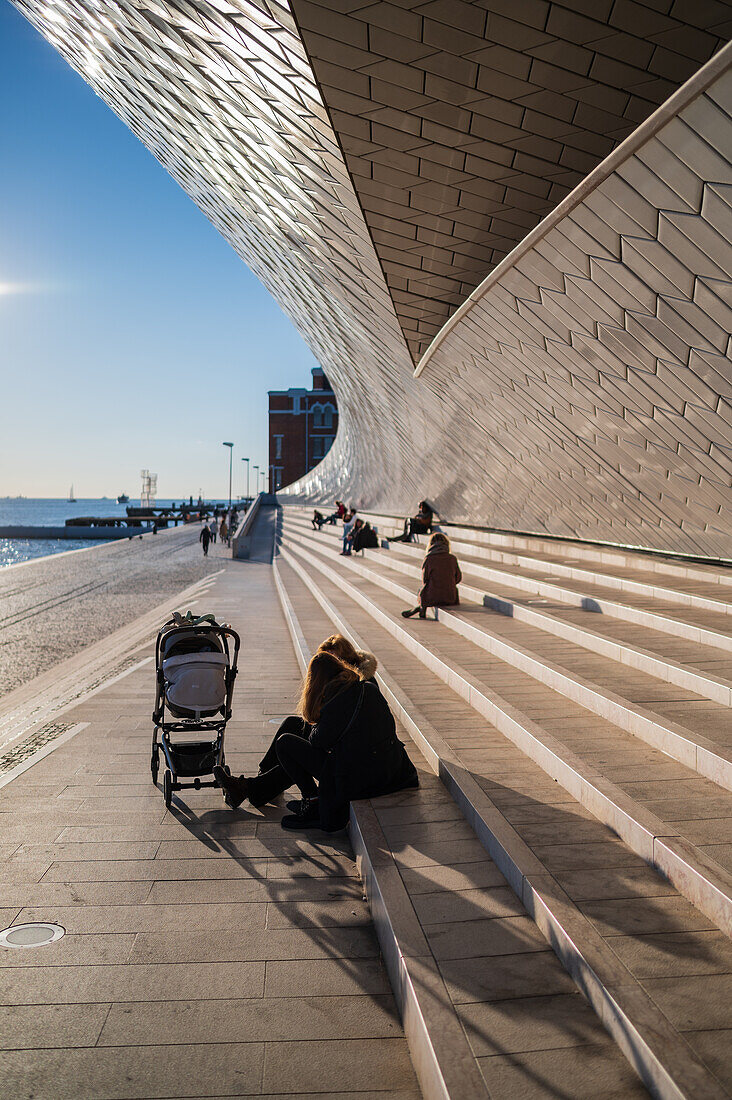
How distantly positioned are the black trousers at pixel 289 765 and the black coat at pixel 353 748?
112 millimetres

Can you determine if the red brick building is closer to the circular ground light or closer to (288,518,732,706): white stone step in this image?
(288,518,732,706): white stone step

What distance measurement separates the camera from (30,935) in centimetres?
344

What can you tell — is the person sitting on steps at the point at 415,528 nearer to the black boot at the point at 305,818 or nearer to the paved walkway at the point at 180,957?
the paved walkway at the point at 180,957

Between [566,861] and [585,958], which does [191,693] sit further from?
[585,958]

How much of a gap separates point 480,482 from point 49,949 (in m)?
16.9

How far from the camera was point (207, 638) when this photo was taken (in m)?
5.35

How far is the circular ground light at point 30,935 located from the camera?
337 centimetres

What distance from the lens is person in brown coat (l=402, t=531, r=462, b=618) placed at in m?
10.2

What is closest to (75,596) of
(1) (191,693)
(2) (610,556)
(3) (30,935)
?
(2) (610,556)

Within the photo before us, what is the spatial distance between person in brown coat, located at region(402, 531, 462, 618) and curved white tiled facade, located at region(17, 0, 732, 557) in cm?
310

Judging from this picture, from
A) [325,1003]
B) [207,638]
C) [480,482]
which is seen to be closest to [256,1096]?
[325,1003]

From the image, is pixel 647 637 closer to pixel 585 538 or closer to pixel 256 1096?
pixel 256 1096

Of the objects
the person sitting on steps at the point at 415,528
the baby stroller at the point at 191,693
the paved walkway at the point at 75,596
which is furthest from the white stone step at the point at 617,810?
the person sitting on steps at the point at 415,528

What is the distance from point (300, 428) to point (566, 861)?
9793cm
